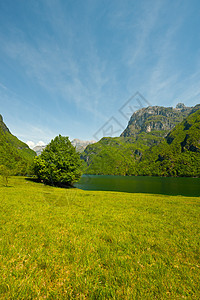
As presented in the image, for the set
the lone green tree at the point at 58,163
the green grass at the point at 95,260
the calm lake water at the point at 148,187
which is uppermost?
the lone green tree at the point at 58,163

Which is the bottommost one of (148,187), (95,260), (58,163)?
(148,187)

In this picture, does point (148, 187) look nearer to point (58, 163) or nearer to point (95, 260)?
point (58, 163)

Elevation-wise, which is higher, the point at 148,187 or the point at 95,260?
the point at 95,260

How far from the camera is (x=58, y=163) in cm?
3397

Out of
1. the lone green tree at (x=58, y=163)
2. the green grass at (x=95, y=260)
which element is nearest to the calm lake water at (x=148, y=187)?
the lone green tree at (x=58, y=163)

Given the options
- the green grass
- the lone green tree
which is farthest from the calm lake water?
the green grass

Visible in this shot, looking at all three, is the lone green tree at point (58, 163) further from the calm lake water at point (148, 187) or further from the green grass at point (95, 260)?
the green grass at point (95, 260)

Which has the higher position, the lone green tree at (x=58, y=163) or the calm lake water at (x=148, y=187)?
the lone green tree at (x=58, y=163)

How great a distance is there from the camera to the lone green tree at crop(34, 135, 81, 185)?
1309 inches

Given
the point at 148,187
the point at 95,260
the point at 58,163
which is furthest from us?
the point at 148,187

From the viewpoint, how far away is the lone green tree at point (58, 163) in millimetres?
33250

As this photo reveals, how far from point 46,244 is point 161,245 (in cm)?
561

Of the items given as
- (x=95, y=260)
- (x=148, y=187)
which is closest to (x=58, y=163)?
(x=95, y=260)

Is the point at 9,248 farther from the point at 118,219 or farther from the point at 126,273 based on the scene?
the point at 118,219
